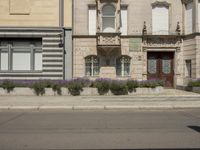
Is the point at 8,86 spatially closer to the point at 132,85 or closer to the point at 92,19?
the point at 132,85

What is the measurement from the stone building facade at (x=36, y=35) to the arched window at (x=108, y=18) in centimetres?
264

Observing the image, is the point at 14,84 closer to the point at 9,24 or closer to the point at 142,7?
the point at 9,24

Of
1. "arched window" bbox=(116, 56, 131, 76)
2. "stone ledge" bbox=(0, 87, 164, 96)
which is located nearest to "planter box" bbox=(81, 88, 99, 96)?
"stone ledge" bbox=(0, 87, 164, 96)

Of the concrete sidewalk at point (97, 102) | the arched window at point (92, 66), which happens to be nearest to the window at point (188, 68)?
the concrete sidewalk at point (97, 102)

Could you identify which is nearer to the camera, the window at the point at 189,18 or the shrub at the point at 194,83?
the shrub at the point at 194,83

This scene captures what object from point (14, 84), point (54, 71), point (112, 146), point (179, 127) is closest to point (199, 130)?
point (179, 127)

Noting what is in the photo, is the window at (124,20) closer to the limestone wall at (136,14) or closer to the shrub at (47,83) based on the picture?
the limestone wall at (136,14)

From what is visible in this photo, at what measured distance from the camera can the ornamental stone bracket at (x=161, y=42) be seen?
2772 cm

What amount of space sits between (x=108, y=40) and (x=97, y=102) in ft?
25.8

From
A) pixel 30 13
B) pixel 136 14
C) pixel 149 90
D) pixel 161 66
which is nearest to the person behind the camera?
pixel 149 90

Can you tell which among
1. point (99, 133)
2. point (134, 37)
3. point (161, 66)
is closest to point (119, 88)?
point (134, 37)

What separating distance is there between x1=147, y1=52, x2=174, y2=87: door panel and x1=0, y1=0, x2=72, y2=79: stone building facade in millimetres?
6894

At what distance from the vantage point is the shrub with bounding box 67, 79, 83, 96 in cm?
2269

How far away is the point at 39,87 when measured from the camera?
22703 millimetres
